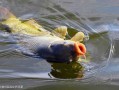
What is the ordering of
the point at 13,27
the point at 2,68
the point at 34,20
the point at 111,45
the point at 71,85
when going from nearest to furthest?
the point at 71,85 < the point at 2,68 < the point at 111,45 < the point at 13,27 < the point at 34,20

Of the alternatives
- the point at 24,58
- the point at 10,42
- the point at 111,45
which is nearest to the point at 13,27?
the point at 10,42

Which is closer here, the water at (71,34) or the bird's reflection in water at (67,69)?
the water at (71,34)

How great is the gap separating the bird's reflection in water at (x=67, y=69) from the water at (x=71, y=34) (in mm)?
13

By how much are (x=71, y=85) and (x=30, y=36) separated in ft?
4.18

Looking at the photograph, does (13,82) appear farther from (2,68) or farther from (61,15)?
(61,15)

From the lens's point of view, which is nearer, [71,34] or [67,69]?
[67,69]

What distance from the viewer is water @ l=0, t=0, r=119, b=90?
4.12 metres

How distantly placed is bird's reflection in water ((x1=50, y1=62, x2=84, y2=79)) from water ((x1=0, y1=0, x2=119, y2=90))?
13mm

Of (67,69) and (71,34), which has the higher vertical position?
(71,34)

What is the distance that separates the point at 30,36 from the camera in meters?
5.07

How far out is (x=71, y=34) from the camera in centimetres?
531

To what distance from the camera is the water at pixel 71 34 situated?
4.12 m

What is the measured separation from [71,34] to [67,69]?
1012mm

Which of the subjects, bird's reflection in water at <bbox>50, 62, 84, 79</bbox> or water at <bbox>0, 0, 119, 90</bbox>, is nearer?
water at <bbox>0, 0, 119, 90</bbox>
